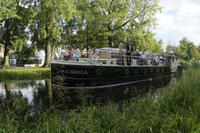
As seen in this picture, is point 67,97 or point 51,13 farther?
point 51,13

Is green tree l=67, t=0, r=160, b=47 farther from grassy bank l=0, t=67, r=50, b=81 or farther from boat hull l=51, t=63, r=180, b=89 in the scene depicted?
boat hull l=51, t=63, r=180, b=89

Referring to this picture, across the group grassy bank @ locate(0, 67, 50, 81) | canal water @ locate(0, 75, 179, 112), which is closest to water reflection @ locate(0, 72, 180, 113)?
canal water @ locate(0, 75, 179, 112)

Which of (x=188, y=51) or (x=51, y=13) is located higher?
(x=51, y=13)

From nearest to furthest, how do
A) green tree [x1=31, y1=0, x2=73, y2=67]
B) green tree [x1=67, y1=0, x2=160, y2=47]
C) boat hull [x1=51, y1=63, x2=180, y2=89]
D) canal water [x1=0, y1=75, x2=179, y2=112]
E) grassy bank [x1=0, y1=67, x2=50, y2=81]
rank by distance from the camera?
canal water [x1=0, y1=75, x2=179, y2=112]
boat hull [x1=51, y1=63, x2=180, y2=89]
grassy bank [x1=0, y1=67, x2=50, y2=81]
green tree [x1=31, y1=0, x2=73, y2=67]
green tree [x1=67, y1=0, x2=160, y2=47]

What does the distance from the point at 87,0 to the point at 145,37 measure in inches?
410

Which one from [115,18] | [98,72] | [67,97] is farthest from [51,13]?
[67,97]

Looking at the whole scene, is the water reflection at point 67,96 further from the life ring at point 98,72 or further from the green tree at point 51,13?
the green tree at point 51,13

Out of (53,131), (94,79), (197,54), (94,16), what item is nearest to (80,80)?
(94,79)

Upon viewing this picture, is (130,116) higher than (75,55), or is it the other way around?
(75,55)

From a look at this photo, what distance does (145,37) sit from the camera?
1040 inches

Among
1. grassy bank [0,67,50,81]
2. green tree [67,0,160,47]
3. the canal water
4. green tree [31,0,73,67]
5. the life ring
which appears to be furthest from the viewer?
green tree [67,0,160,47]

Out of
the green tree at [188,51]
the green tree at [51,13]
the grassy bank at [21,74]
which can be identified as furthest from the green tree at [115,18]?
the green tree at [188,51]

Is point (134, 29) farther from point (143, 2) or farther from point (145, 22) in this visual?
point (143, 2)

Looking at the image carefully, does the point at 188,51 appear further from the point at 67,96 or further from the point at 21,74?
the point at 67,96
